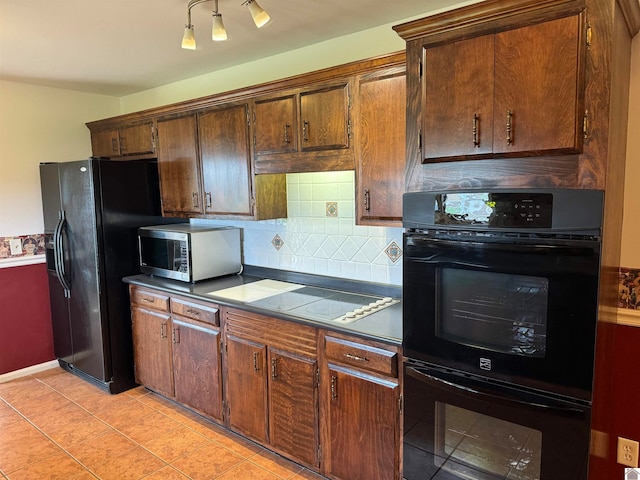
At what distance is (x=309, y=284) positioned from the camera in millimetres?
3082

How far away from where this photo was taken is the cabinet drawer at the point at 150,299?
313 cm

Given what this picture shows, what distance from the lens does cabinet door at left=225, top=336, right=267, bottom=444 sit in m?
2.55

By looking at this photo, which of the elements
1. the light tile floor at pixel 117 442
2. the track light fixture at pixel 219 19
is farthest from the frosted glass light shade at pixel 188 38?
the light tile floor at pixel 117 442

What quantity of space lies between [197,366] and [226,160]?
1.36 meters

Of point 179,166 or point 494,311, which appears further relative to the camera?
point 179,166

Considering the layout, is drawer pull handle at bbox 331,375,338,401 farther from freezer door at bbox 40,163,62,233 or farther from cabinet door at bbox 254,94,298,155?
freezer door at bbox 40,163,62,233

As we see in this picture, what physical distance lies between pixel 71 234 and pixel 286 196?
5.84 feet

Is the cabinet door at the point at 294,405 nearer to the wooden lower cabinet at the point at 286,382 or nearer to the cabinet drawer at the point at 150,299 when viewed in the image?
the wooden lower cabinet at the point at 286,382

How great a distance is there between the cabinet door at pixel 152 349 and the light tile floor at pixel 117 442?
16 centimetres

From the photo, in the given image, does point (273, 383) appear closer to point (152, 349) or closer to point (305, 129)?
point (152, 349)

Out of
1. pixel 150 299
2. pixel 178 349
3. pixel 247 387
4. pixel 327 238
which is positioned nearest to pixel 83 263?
pixel 150 299

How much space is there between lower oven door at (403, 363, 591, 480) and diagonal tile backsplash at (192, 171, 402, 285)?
0.90 metres

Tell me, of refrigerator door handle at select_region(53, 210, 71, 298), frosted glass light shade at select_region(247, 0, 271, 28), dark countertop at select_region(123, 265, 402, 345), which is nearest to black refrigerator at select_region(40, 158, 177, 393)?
refrigerator door handle at select_region(53, 210, 71, 298)

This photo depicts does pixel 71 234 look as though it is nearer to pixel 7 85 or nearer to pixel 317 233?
pixel 7 85
